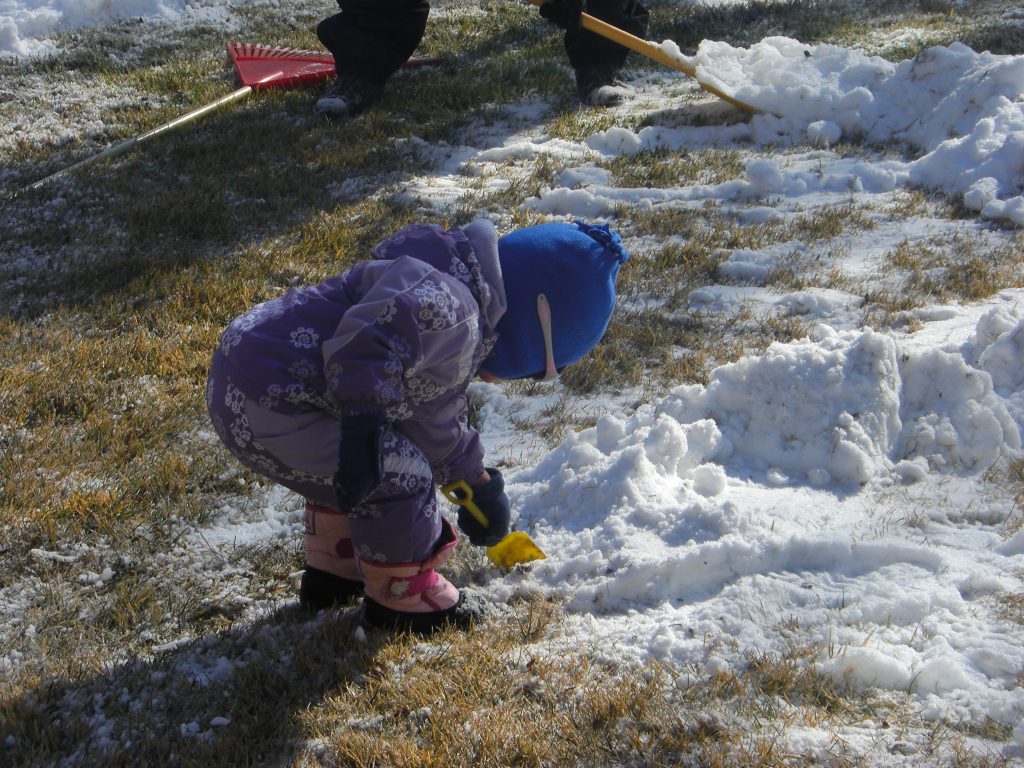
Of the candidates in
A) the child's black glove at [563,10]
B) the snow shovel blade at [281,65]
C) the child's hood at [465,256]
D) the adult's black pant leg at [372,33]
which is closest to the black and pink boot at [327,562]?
the child's hood at [465,256]

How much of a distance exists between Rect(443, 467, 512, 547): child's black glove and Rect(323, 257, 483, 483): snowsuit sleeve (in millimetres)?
194

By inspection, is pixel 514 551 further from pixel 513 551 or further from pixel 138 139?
pixel 138 139

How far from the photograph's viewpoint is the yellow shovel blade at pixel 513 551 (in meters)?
2.65

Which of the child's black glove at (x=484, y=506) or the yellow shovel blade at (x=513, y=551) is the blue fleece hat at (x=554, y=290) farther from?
the yellow shovel blade at (x=513, y=551)

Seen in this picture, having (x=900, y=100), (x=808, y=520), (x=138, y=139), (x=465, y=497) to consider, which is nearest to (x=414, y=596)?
(x=465, y=497)

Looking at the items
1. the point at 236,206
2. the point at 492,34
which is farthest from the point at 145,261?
the point at 492,34

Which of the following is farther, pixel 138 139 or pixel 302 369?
pixel 138 139

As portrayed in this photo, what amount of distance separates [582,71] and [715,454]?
448cm

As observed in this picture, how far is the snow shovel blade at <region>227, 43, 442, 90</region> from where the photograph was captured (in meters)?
6.95

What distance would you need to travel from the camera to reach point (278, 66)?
7.21 m

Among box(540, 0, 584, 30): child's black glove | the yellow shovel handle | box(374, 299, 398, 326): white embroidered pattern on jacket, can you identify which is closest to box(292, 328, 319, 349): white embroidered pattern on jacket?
box(374, 299, 398, 326): white embroidered pattern on jacket

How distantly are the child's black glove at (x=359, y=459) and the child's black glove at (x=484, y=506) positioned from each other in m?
0.55

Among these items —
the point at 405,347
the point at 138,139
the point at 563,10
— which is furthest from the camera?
the point at 563,10

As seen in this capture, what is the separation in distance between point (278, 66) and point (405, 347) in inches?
230
